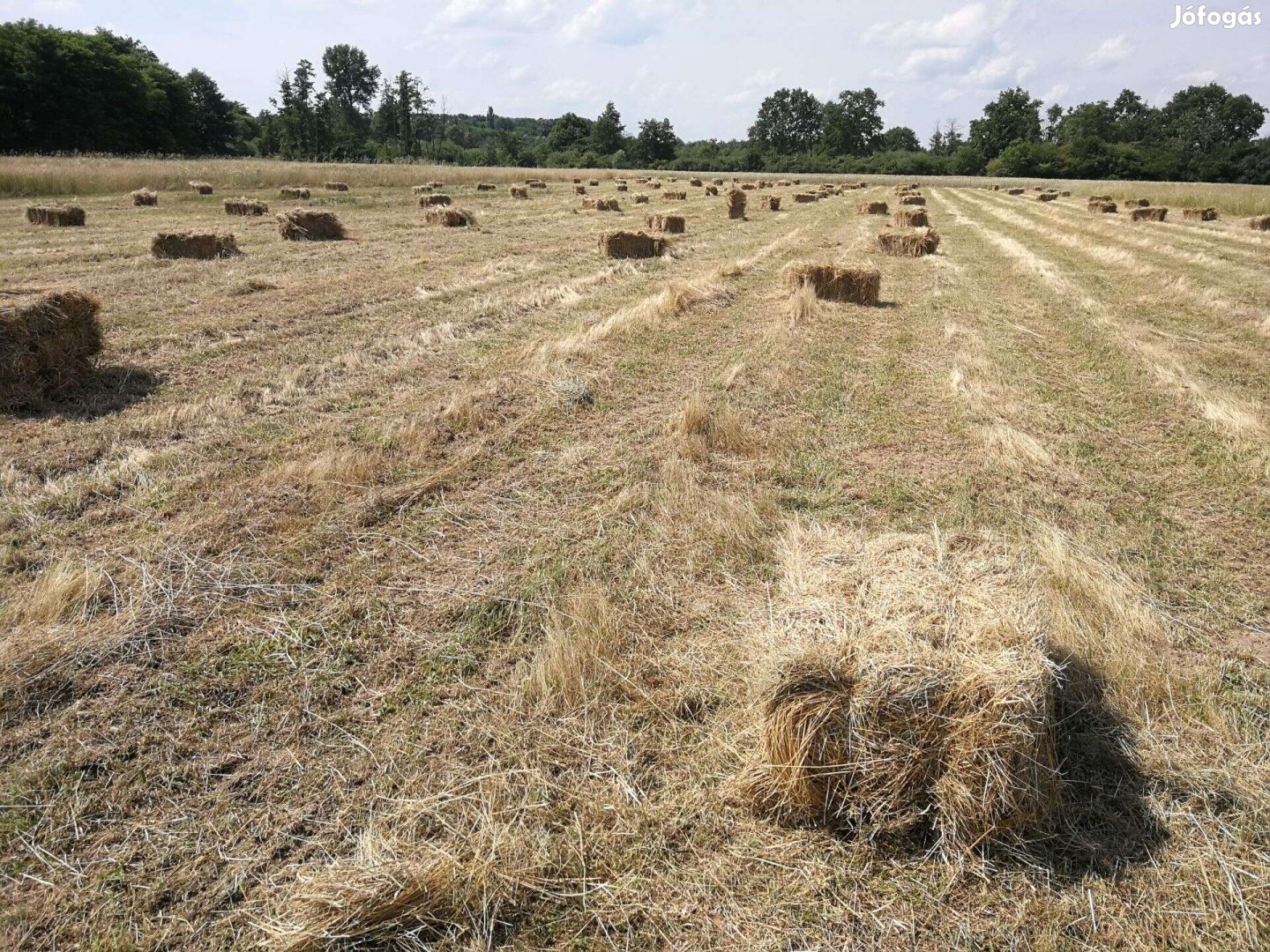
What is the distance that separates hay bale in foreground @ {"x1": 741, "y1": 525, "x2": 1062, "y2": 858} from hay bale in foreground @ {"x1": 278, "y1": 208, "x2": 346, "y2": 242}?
18.0 meters

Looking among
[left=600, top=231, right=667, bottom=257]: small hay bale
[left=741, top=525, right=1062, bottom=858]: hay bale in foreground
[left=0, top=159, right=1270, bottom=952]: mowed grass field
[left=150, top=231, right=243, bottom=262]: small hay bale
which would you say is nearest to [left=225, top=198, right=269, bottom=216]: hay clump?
[left=150, top=231, right=243, bottom=262]: small hay bale

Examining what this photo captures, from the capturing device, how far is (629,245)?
1580cm

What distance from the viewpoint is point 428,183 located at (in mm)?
38125

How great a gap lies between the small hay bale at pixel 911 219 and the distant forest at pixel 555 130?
163 feet

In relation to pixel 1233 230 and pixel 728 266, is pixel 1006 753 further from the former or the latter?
pixel 1233 230

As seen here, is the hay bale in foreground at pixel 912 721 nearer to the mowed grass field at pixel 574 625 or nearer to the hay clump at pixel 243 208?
the mowed grass field at pixel 574 625

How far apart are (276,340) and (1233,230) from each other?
31.9 meters

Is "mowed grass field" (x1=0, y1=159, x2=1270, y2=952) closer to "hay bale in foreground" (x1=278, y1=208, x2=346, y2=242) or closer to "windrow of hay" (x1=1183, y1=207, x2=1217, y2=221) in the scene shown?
"hay bale in foreground" (x1=278, y1=208, x2=346, y2=242)

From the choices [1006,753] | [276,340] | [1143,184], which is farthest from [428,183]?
[1143,184]

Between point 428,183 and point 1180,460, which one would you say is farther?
point 428,183

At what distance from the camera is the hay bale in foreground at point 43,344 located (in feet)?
21.2

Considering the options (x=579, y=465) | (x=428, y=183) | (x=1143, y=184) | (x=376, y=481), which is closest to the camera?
(x=376, y=481)

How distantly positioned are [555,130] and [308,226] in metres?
132

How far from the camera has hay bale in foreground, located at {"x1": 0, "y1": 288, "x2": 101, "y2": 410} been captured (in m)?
6.46
